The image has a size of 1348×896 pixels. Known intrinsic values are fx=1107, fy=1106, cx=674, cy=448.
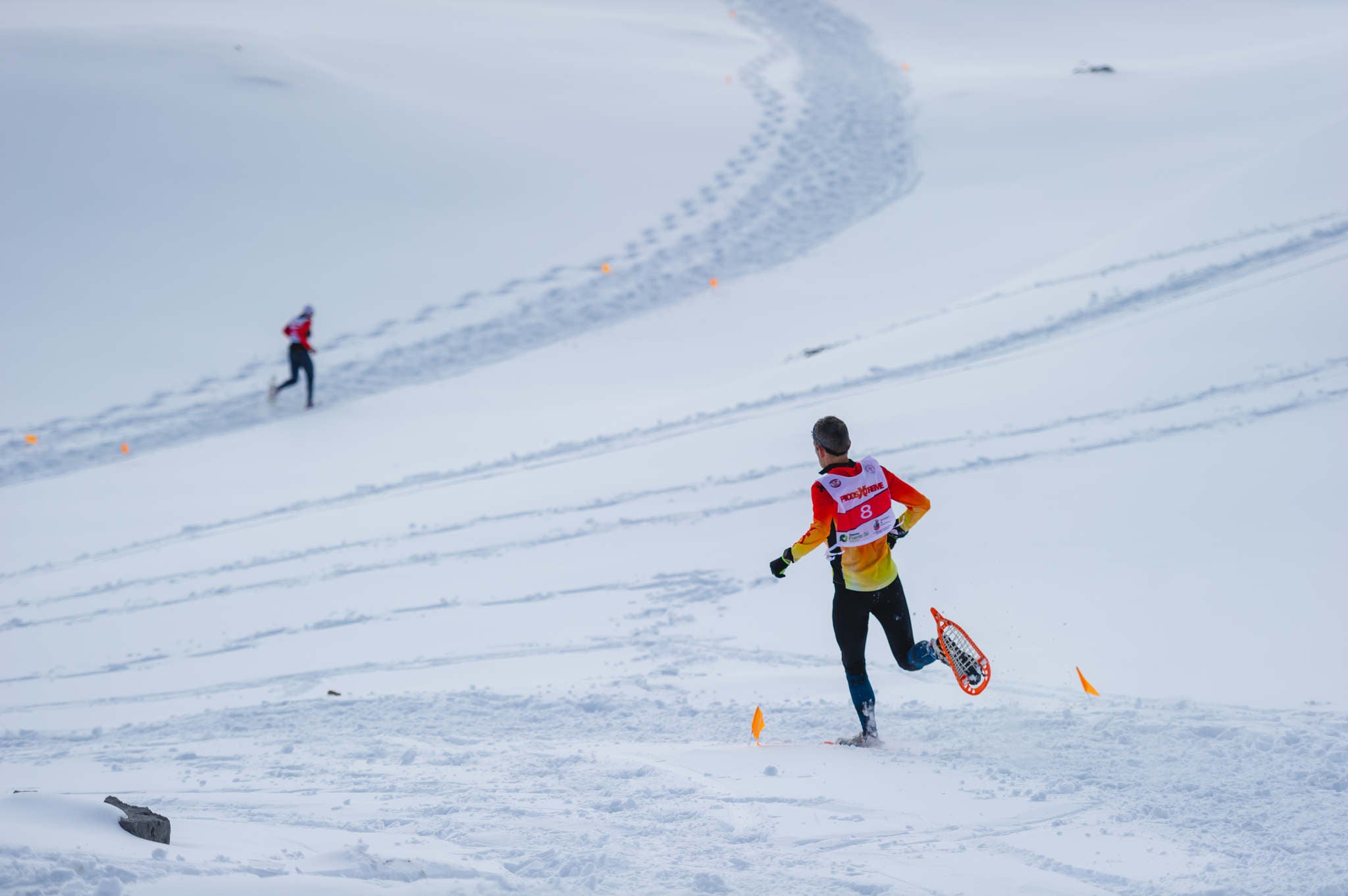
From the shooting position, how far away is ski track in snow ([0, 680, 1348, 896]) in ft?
11.8

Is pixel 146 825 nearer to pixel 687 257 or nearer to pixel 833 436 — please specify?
pixel 833 436

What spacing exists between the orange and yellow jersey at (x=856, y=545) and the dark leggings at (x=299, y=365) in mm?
8562

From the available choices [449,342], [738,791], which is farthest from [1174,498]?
[449,342]

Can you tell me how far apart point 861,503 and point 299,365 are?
8.83m

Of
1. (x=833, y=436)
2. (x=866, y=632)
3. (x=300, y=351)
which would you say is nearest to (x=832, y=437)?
(x=833, y=436)

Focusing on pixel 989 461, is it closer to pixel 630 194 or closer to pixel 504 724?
pixel 504 724

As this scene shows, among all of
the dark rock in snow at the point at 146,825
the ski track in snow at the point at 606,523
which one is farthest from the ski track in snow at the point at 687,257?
the dark rock in snow at the point at 146,825

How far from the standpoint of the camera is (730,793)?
430 centimetres

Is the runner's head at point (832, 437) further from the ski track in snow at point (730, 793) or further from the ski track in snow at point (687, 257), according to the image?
the ski track in snow at point (687, 257)

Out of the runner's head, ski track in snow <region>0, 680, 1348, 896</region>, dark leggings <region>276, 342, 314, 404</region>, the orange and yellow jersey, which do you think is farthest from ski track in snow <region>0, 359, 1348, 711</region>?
dark leggings <region>276, 342, 314, 404</region>

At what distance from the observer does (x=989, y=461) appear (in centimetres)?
770

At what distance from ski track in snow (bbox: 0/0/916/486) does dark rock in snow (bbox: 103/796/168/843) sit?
28.2 ft

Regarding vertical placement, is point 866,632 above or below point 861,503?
below

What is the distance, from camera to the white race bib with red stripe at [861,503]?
450 centimetres
